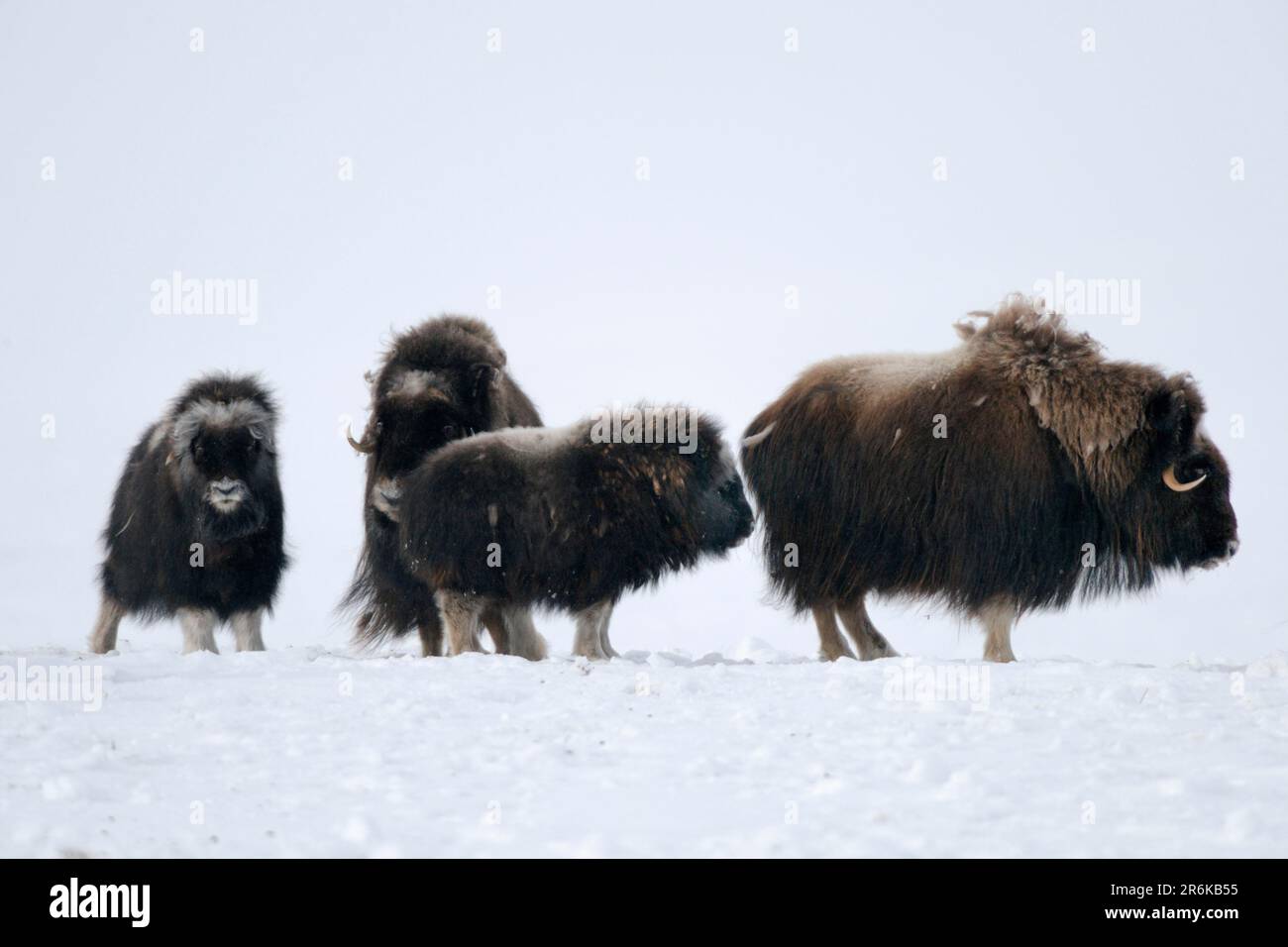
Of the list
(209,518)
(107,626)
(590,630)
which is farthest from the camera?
(107,626)

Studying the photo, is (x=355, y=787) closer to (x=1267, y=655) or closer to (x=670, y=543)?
(x=670, y=543)

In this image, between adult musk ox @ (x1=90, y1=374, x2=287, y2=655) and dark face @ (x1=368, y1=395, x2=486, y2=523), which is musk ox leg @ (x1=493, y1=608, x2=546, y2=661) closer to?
dark face @ (x1=368, y1=395, x2=486, y2=523)

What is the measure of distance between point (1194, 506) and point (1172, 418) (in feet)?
0.98

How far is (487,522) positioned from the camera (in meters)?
4.67

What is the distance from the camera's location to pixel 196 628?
5.50 metres

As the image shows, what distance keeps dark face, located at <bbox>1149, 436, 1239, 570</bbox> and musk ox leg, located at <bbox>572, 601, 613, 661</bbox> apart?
1834mm

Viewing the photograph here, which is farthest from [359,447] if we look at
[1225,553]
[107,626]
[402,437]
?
[1225,553]

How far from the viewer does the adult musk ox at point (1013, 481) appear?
451 cm

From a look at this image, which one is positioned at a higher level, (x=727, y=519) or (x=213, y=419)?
(x=213, y=419)

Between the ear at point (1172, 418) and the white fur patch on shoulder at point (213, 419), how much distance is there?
129 inches

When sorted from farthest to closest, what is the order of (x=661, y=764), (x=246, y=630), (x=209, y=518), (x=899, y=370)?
1. (x=246, y=630)
2. (x=209, y=518)
3. (x=899, y=370)
4. (x=661, y=764)

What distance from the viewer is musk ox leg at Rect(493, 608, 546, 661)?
16.1 feet

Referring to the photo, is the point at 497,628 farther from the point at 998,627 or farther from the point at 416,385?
the point at 998,627
